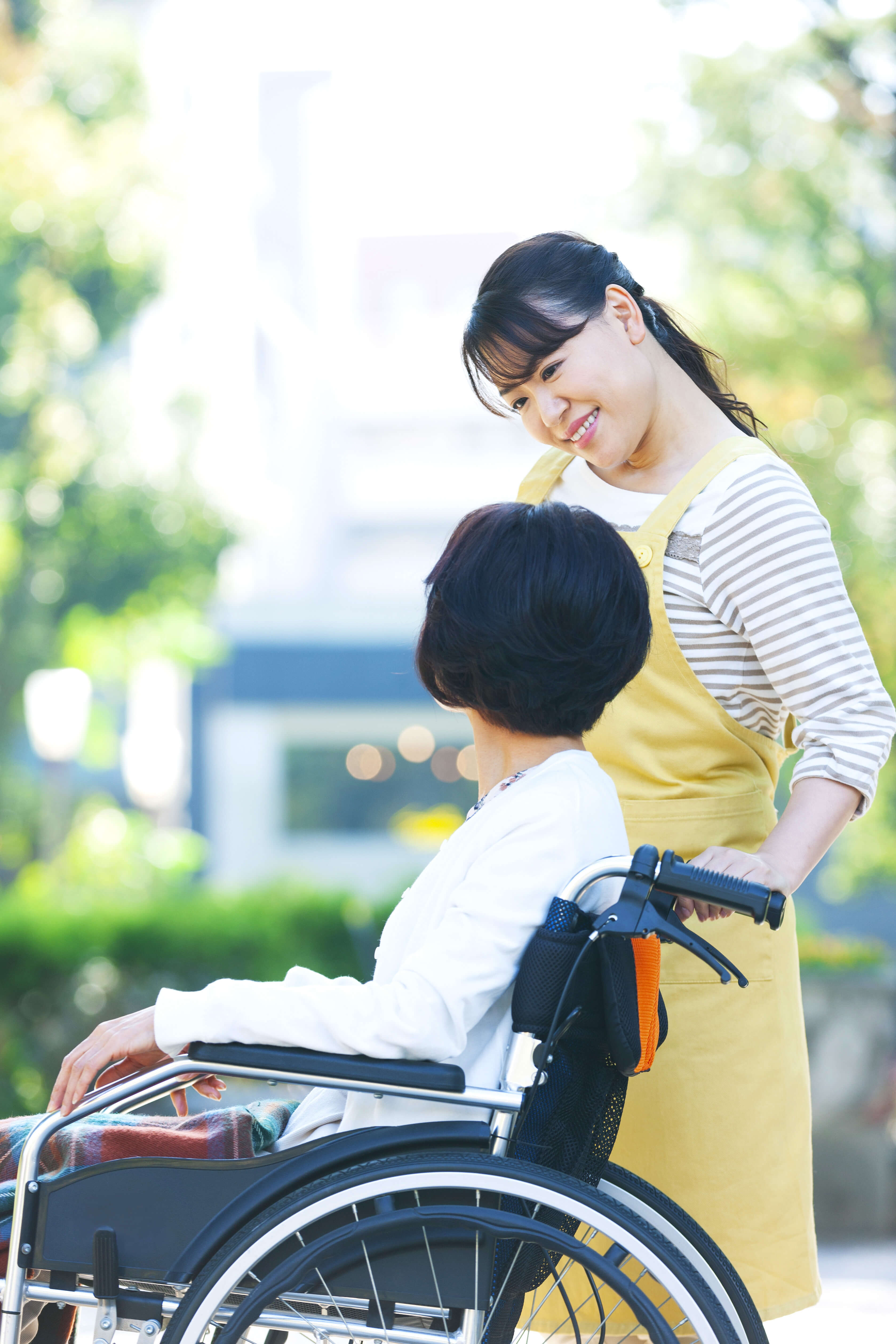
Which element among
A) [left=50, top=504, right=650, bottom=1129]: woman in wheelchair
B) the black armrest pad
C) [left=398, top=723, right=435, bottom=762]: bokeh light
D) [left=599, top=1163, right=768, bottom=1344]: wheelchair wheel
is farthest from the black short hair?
[left=398, top=723, right=435, bottom=762]: bokeh light

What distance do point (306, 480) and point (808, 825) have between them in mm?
19344

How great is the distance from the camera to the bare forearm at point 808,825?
1265 millimetres

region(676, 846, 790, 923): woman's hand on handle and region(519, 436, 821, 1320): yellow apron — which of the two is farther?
region(519, 436, 821, 1320): yellow apron

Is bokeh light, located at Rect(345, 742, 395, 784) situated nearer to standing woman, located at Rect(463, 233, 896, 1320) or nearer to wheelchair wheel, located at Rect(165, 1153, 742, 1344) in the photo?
standing woman, located at Rect(463, 233, 896, 1320)

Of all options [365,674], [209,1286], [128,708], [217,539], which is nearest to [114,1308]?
[209,1286]

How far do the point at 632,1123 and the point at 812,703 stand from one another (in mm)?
511

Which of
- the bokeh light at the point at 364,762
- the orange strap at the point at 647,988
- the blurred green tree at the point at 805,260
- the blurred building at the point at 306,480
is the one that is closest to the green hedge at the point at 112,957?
the blurred building at the point at 306,480

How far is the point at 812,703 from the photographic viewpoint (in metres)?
→ 1.34

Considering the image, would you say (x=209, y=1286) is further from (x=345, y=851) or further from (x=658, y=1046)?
(x=345, y=851)

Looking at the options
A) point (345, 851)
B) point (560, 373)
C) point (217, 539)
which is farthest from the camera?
point (345, 851)

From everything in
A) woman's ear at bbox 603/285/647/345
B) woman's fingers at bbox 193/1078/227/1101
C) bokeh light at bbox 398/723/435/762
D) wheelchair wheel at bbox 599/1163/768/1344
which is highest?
woman's ear at bbox 603/285/647/345

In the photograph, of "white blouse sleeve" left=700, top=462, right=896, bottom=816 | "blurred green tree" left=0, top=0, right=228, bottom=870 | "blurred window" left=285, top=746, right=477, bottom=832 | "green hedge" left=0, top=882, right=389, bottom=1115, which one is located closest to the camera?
"white blouse sleeve" left=700, top=462, right=896, bottom=816

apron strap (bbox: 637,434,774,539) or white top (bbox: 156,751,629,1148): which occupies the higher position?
apron strap (bbox: 637,434,774,539)

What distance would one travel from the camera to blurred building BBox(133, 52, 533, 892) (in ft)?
43.0
